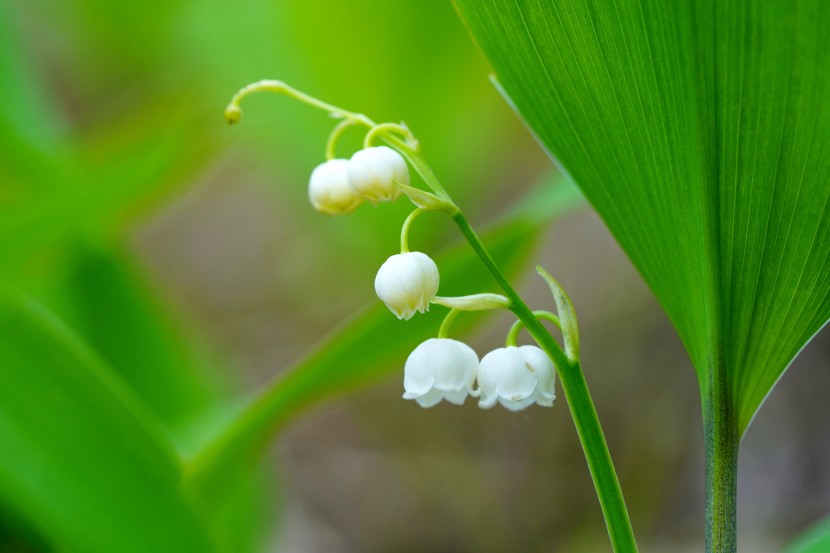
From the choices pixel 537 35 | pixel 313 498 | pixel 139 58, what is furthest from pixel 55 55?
pixel 537 35

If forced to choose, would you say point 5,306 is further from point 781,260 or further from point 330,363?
point 781,260

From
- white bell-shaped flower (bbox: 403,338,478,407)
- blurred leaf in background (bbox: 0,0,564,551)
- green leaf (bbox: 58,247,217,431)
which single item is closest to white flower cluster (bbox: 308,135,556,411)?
white bell-shaped flower (bbox: 403,338,478,407)

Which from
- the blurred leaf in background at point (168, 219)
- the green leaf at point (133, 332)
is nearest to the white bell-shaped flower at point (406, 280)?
the blurred leaf in background at point (168, 219)

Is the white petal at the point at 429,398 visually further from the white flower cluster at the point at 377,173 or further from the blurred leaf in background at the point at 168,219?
the blurred leaf in background at the point at 168,219

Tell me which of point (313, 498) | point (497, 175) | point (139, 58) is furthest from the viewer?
point (139, 58)

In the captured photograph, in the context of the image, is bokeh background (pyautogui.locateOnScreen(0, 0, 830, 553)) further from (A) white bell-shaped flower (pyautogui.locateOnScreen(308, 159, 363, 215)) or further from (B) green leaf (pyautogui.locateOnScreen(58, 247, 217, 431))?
(A) white bell-shaped flower (pyautogui.locateOnScreen(308, 159, 363, 215))
